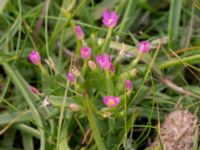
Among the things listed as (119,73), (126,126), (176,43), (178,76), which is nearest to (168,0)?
(176,43)

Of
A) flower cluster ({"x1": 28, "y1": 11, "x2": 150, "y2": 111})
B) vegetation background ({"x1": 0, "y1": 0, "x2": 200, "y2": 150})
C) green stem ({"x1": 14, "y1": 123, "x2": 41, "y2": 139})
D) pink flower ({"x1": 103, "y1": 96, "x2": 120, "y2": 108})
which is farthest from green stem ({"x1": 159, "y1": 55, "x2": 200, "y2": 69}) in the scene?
green stem ({"x1": 14, "y1": 123, "x2": 41, "y2": 139})

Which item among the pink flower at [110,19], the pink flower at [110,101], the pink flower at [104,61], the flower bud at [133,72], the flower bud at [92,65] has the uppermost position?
the pink flower at [110,19]

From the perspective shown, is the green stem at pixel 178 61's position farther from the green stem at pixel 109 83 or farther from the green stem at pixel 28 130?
the green stem at pixel 28 130

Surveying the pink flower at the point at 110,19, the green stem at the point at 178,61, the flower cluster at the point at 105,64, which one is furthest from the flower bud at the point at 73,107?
the green stem at the point at 178,61

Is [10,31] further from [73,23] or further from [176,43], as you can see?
[176,43]

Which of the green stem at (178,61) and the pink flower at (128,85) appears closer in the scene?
the pink flower at (128,85)

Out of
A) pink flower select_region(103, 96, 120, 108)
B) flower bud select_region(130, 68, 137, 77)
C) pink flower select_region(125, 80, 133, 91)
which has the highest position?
flower bud select_region(130, 68, 137, 77)

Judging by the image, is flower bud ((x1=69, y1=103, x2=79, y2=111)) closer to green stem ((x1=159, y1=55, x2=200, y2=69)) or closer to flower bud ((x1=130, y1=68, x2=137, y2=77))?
flower bud ((x1=130, y1=68, x2=137, y2=77))
